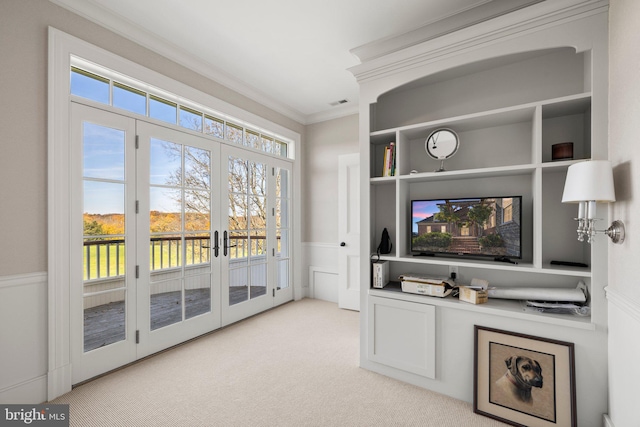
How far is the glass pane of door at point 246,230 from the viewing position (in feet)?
11.6

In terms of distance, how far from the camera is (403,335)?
7.62ft

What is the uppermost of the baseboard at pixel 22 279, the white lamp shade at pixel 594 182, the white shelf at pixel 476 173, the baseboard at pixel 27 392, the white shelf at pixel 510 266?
the white shelf at pixel 476 173

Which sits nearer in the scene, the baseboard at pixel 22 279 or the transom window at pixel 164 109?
the baseboard at pixel 22 279

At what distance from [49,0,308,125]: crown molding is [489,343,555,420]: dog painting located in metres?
3.65

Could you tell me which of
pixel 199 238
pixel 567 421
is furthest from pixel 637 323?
pixel 199 238

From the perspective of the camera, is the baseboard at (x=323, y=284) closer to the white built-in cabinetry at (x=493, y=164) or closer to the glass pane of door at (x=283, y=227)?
the glass pane of door at (x=283, y=227)

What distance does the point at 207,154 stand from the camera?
3.25 meters

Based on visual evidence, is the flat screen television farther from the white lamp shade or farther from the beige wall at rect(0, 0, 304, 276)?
the beige wall at rect(0, 0, 304, 276)

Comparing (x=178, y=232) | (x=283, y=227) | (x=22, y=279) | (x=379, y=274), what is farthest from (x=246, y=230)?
(x=22, y=279)

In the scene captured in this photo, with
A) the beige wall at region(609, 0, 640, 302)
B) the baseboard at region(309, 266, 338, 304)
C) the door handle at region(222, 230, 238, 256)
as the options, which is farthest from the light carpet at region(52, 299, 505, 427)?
the baseboard at region(309, 266, 338, 304)

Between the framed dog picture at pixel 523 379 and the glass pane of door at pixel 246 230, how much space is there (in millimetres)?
2648

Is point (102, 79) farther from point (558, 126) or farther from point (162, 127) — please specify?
point (558, 126)
